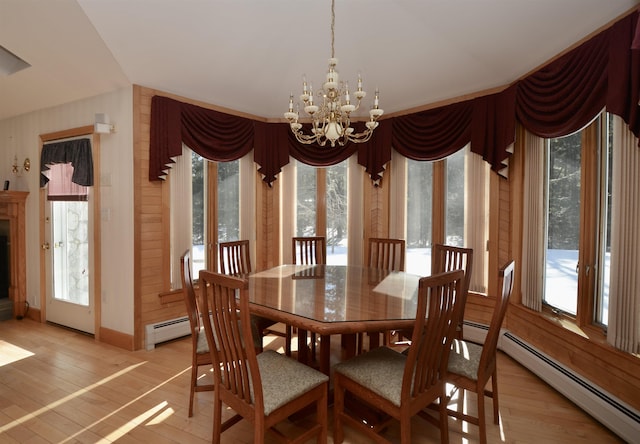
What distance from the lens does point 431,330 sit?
1.58 metres

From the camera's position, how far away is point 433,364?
5.60 ft

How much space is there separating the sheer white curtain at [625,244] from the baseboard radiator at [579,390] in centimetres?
35

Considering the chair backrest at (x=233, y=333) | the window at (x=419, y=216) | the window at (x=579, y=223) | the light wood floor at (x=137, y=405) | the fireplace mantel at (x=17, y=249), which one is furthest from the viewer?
the fireplace mantel at (x=17, y=249)

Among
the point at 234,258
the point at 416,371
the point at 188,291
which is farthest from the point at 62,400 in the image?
the point at 416,371

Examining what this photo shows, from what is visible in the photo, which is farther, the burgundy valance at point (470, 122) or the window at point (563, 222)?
the window at point (563, 222)

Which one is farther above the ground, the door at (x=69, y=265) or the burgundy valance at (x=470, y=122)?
the burgundy valance at (x=470, y=122)

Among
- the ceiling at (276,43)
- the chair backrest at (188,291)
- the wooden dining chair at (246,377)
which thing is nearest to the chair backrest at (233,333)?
the wooden dining chair at (246,377)

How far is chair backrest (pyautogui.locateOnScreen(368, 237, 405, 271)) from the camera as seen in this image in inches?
136

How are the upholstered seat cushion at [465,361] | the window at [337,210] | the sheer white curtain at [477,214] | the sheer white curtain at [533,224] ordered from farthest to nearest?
the window at [337,210], the sheer white curtain at [477,214], the sheer white curtain at [533,224], the upholstered seat cushion at [465,361]

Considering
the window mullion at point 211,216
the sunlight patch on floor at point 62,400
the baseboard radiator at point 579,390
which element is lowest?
the sunlight patch on floor at point 62,400

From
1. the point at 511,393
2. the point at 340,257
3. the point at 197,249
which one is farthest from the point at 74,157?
the point at 511,393

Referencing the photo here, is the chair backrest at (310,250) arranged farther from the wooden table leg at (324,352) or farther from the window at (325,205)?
the wooden table leg at (324,352)

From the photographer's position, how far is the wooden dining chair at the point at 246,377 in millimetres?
1510

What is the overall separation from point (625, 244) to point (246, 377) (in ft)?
7.39
